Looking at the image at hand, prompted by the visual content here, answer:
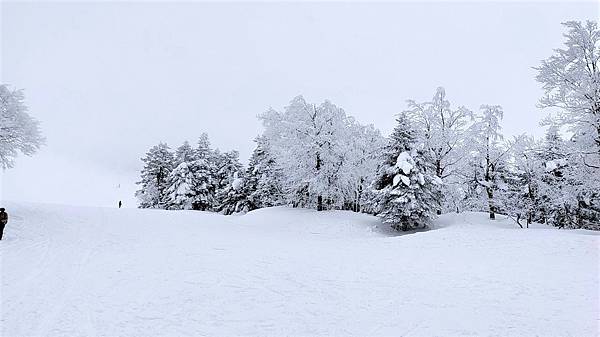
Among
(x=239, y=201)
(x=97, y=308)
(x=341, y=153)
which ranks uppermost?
(x=341, y=153)

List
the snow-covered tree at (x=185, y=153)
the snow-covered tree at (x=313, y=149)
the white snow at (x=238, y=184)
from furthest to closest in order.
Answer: the snow-covered tree at (x=185, y=153)
the white snow at (x=238, y=184)
the snow-covered tree at (x=313, y=149)

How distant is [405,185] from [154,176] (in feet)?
137

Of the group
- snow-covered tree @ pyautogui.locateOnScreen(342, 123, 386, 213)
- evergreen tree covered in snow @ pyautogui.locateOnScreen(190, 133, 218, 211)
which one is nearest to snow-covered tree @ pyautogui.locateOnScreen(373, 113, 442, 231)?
snow-covered tree @ pyautogui.locateOnScreen(342, 123, 386, 213)

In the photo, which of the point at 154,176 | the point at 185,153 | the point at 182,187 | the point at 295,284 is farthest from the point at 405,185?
the point at 154,176

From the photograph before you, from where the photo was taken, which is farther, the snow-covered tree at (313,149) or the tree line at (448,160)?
the snow-covered tree at (313,149)

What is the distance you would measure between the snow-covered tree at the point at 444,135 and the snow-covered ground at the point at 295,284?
10256 millimetres

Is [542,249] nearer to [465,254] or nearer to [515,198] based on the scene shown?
[465,254]

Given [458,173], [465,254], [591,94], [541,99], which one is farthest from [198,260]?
[458,173]

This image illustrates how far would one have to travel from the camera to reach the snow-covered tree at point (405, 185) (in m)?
26.9

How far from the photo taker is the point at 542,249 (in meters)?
17.5

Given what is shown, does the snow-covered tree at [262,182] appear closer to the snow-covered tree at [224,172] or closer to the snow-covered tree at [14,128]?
the snow-covered tree at [224,172]

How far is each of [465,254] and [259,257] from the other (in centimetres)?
980

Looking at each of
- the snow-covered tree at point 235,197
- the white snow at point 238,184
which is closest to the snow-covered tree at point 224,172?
the snow-covered tree at point 235,197

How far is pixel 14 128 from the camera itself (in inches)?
1004
